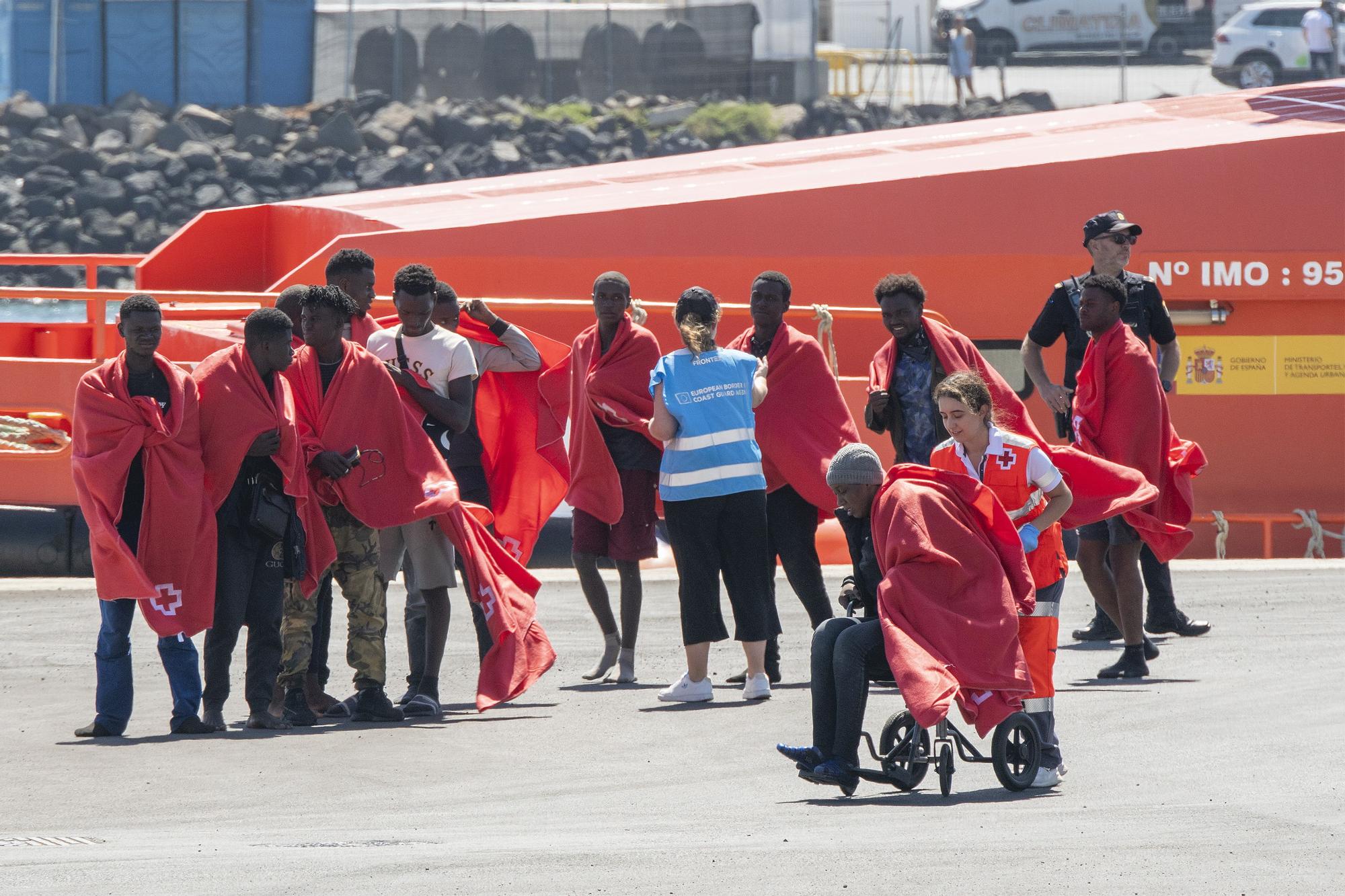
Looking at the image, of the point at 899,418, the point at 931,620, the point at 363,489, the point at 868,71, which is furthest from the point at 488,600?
the point at 868,71

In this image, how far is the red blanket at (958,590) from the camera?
566cm

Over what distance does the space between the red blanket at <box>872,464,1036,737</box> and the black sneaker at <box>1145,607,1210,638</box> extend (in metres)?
3.09

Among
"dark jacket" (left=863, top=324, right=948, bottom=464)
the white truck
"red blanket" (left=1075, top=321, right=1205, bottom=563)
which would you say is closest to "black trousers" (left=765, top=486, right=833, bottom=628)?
"dark jacket" (left=863, top=324, right=948, bottom=464)

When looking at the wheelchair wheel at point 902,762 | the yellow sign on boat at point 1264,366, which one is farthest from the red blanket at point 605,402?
the yellow sign on boat at point 1264,366

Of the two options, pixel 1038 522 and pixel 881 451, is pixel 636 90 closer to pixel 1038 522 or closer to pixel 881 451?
pixel 881 451

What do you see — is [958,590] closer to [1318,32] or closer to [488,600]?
[488,600]

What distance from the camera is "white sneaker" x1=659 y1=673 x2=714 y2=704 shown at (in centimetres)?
734

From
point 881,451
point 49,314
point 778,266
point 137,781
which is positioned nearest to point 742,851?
point 137,781

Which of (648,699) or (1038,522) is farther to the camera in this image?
(648,699)

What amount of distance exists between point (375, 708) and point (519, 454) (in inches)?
65.9

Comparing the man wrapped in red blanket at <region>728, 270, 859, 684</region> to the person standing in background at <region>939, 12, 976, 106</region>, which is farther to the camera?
the person standing in background at <region>939, 12, 976, 106</region>

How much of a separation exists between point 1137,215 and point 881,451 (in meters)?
2.43

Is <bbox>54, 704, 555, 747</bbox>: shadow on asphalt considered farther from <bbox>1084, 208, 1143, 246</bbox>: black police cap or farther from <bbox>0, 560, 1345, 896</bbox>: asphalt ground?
<bbox>1084, 208, 1143, 246</bbox>: black police cap

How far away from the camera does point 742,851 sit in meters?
4.93
